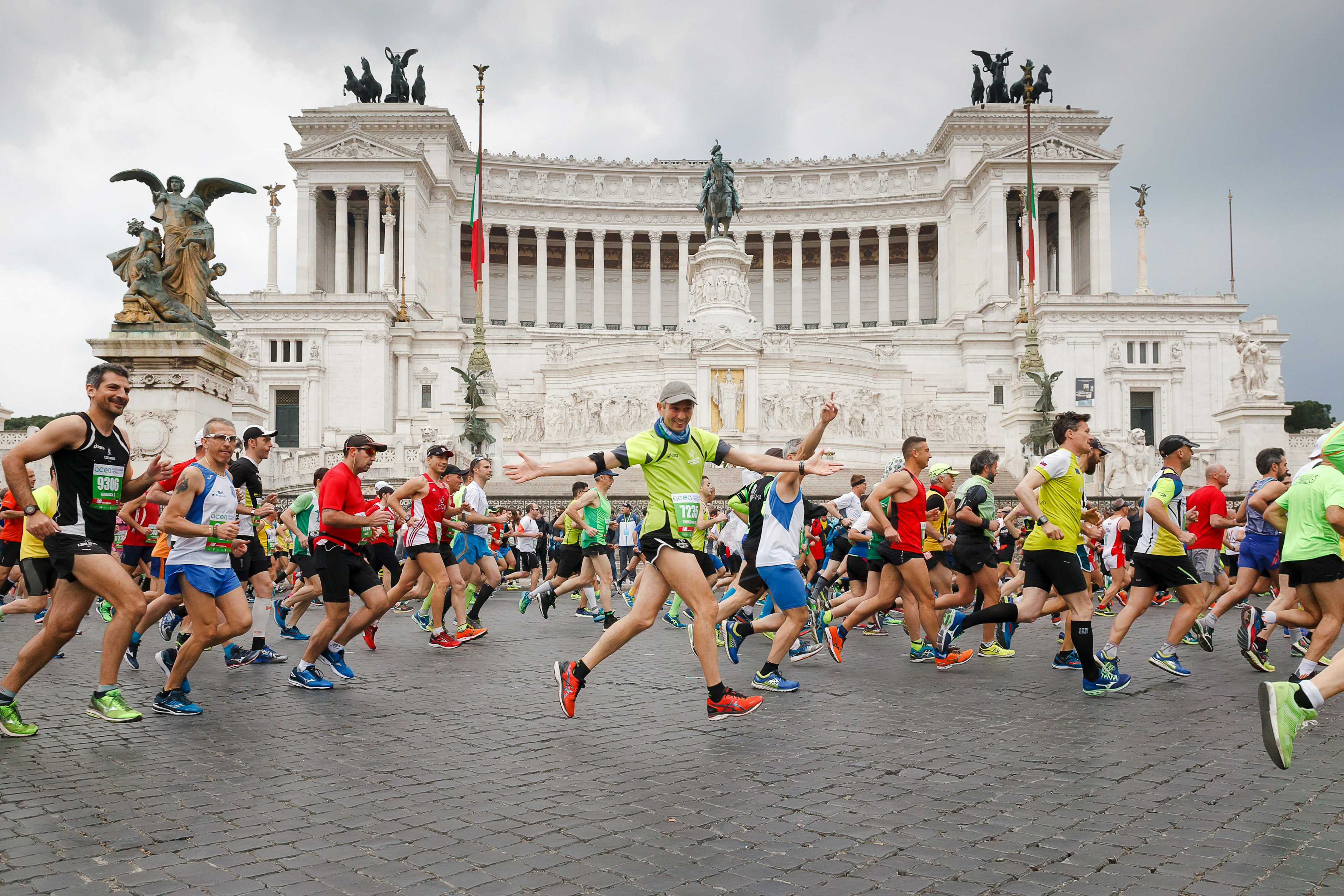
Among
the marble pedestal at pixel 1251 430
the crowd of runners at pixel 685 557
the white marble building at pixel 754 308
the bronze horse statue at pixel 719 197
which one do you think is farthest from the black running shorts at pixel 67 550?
the bronze horse statue at pixel 719 197

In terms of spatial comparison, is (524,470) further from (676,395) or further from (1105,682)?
(1105,682)

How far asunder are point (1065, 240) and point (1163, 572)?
69289 mm

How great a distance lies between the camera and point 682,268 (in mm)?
82250

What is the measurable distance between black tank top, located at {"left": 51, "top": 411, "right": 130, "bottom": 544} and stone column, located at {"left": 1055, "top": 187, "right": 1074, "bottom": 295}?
71749 millimetres

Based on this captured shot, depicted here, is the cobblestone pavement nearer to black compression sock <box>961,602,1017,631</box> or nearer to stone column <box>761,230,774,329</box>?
black compression sock <box>961,602,1017,631</box>

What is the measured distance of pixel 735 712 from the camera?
705 cm

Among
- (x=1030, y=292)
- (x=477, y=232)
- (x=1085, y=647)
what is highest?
(x=477, y=232)

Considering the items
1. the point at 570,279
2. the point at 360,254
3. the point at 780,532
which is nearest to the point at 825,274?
the point at 570,279

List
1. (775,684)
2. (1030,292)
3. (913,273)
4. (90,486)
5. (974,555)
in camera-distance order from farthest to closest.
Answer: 1. (913,273)
2. (1030,292)
3. (974,555)
4. (775,684)
5. (90,486)

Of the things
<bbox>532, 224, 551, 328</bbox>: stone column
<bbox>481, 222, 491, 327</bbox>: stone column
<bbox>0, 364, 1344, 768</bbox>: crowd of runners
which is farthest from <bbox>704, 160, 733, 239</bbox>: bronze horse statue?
<bbox>0, 364, 1344, 768</bbox>: crowd of runners

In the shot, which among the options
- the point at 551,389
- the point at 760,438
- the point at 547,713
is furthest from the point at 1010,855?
the point at 551,389

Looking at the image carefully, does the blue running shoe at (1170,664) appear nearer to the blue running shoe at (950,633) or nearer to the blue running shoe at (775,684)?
the blue running shoe at (950,633)

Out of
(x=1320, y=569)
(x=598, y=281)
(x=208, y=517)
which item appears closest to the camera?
(x=1320, y=569)

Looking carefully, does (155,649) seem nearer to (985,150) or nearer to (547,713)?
(547,713)
